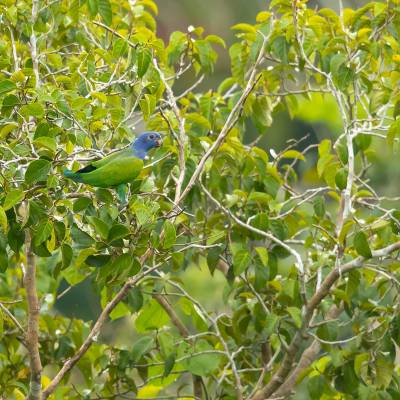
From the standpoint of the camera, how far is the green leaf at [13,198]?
10.3 ft

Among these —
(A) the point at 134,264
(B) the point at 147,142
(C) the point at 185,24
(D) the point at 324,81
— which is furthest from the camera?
(C) the point at 185,24

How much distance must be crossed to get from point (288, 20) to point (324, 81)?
0.68 metres

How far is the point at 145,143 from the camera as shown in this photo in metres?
3.78

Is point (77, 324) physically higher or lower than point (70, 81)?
lower

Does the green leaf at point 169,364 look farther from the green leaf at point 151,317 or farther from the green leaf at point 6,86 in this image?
the green leaf at point 6,86

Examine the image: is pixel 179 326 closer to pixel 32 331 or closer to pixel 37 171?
pixel 32 331

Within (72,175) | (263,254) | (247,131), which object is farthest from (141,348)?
(247,131)

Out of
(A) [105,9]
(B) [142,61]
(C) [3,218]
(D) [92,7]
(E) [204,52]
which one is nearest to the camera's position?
(C) [3,218]

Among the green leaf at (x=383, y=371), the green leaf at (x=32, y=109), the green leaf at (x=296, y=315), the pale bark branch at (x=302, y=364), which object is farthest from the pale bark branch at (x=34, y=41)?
the green leaf at (x=383, y=371)

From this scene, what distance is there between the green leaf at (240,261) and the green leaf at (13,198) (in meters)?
1.14

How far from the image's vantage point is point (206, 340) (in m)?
4.46

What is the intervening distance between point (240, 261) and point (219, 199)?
0.55 meters

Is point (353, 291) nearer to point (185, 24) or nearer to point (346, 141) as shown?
point (346, 141)

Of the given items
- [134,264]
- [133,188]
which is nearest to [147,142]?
[133,188]
